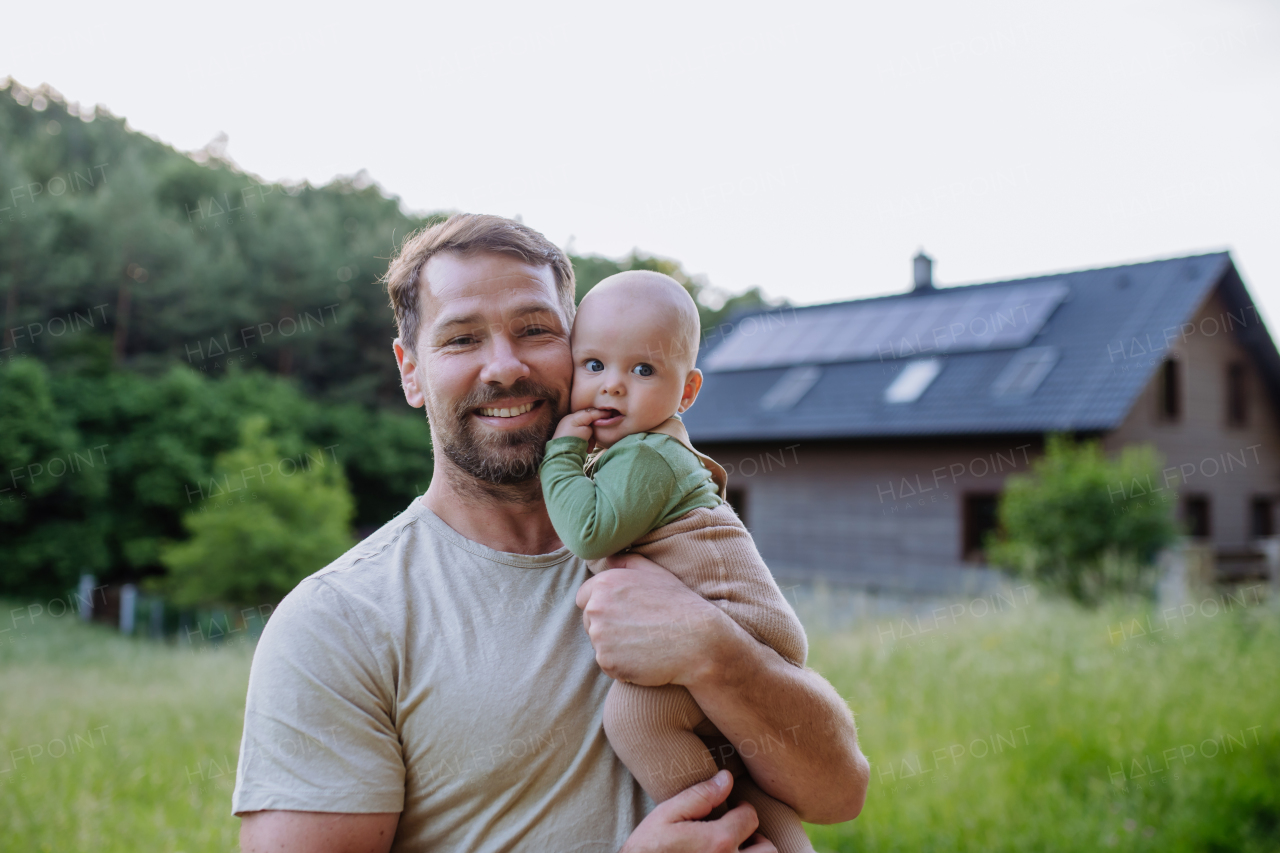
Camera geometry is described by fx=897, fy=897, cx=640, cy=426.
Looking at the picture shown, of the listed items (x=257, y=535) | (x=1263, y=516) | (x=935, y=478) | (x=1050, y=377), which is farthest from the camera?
(x=1263, y=516)

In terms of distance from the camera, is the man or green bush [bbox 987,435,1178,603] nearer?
the man

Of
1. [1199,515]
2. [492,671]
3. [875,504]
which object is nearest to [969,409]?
[875,504]

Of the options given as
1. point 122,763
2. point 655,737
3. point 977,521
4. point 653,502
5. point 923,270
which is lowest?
point 122,763

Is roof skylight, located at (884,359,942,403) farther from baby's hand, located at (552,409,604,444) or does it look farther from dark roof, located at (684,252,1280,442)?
baby's hand, located at (552,409,604,444)

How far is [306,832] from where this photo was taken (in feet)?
5.39

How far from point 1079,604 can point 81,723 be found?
10574 mm

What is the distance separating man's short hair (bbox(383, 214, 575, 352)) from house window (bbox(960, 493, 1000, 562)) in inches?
614

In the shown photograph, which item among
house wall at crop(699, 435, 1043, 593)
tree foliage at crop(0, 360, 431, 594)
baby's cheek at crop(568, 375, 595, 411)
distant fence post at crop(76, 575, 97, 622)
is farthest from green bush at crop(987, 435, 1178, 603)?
distant fence post at crop(76, 575, 97, 622)

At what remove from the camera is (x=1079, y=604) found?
36.6 feet

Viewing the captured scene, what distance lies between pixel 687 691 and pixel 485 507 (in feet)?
2.07

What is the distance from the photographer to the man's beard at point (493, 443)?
6.74 feet

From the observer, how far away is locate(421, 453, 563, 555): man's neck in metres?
2.09

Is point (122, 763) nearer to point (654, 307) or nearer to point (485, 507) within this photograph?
point (485, 507)

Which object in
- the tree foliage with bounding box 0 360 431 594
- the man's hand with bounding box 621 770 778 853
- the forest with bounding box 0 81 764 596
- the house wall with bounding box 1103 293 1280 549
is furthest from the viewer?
the tree foliage with bounding box 0 360 431 594
